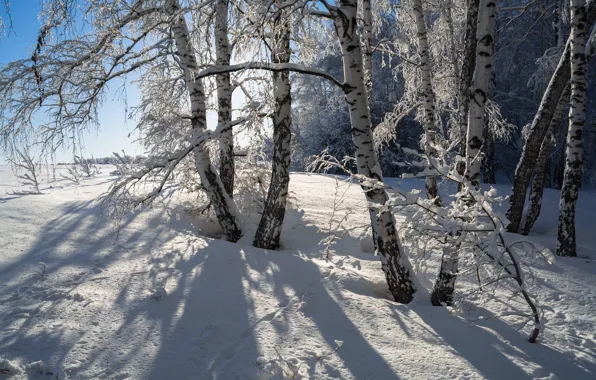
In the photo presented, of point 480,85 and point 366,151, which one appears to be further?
point 366,151

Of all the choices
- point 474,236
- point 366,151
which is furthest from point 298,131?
point 474,236

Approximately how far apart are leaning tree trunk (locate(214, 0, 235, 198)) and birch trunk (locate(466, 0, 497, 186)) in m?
3.32

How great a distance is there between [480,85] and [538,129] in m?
3.58

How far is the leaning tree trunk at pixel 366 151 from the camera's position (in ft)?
10.5

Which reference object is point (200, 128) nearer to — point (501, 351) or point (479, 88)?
point (479, 88)

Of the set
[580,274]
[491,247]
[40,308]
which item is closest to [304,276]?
[491,247]

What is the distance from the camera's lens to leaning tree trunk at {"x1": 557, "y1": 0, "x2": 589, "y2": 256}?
4.73m

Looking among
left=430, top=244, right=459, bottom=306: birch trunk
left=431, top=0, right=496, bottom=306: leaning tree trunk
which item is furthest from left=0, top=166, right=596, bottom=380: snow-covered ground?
left=431, top=0, right=496, bottom=306: leaning tree trunk

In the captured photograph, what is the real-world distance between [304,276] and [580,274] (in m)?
3.30

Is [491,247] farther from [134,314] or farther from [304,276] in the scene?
[134,314]

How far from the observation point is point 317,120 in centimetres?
1769

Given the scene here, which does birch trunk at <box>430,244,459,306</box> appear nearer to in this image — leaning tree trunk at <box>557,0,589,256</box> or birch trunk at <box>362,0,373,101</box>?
leaning tree trunk at <box>557,0,589,256</box>

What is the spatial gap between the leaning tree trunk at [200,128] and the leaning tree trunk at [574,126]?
4846mm

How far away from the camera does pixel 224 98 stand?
5.58 metres
